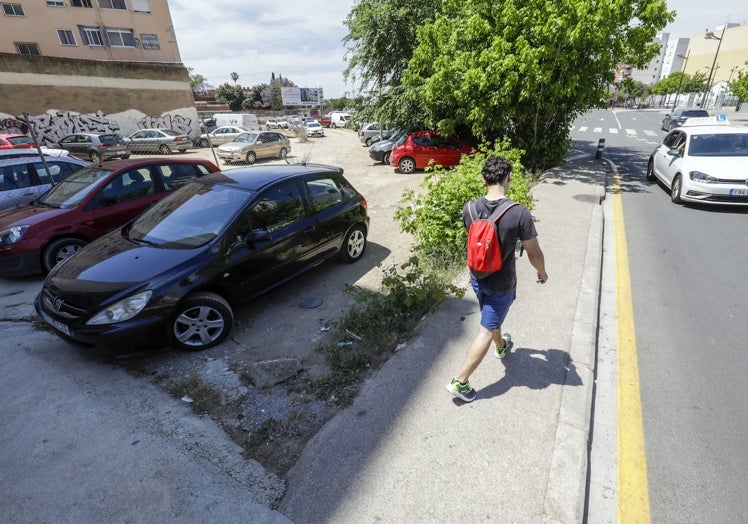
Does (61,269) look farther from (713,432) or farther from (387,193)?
(387,193)

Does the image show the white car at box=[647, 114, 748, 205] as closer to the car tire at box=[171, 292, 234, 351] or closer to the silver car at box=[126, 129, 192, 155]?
the car tire at box=[171, 292, 234, 351]

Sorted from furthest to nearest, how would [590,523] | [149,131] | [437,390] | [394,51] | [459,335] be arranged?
[149,131]
[394,51]
[459,335]
[437,390]
[590,523]

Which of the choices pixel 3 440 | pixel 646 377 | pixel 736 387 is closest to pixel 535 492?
pixel 646 377

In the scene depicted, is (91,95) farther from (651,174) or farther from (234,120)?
(651,174)

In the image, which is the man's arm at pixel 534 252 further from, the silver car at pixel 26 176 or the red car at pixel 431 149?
the red car at pixel 431 149

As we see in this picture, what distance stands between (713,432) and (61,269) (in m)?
5.98

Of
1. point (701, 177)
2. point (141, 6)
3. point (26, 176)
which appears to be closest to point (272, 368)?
point (26, 176)

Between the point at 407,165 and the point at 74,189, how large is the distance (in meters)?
10.8

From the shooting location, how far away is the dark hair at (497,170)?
8.64 feet

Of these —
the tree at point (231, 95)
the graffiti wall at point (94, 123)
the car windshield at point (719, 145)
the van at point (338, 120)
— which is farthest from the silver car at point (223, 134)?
the tree at point (231, 95)

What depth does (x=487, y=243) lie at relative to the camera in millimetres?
2604

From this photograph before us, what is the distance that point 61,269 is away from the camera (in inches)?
155

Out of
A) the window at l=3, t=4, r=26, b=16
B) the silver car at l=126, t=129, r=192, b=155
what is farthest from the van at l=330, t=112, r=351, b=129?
the window at l=3, t=4, r=26, b=16

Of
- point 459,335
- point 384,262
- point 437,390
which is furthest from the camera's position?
point 384,262
